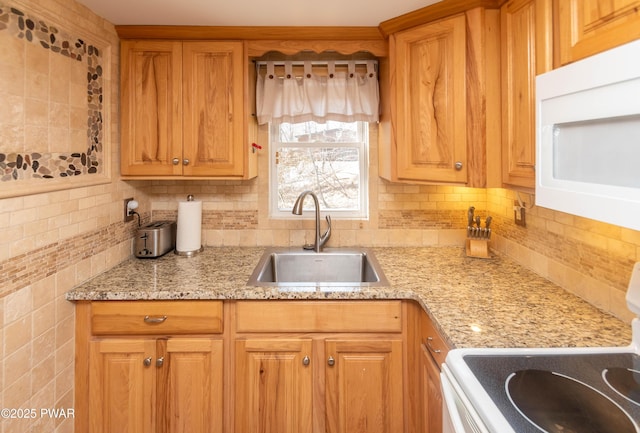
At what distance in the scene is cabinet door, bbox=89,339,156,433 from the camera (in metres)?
1.63

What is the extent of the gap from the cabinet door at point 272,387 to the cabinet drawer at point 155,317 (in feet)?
0.60

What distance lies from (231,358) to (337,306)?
501 millimetres

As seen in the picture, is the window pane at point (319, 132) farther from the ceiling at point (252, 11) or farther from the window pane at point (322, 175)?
the ceiling at point (252, 11)

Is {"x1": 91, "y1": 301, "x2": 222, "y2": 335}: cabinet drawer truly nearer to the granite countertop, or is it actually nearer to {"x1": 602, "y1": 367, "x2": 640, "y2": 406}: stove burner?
the granite countertop

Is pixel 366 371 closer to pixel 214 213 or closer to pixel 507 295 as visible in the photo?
pixel 507 295

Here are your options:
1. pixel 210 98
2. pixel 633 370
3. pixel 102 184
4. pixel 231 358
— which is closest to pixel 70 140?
pixel 102 184

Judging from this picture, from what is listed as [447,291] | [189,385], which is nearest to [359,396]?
[447,291]

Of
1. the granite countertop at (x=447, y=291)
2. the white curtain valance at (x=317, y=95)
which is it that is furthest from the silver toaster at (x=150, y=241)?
the white curtain valance at (x=317, y=95)

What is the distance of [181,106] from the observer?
202cm

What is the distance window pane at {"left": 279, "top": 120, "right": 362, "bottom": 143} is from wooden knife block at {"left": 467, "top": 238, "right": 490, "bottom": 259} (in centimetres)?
90

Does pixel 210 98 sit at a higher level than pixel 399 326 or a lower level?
higher

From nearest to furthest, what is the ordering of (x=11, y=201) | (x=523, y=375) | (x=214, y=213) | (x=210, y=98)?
(x=523, y=375), (x=11, y=201), (x=210, y=98), (x=214, y=213)

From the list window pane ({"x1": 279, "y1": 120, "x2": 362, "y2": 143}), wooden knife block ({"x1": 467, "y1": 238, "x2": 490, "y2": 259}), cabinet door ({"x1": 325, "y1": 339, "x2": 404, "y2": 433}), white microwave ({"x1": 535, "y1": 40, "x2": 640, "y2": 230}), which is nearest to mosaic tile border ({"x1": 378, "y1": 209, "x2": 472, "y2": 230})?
wooden knife block ({"x1": 467, "y1": 238, "x2": 490, "y2": 259})

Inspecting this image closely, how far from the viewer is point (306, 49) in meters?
2.06
